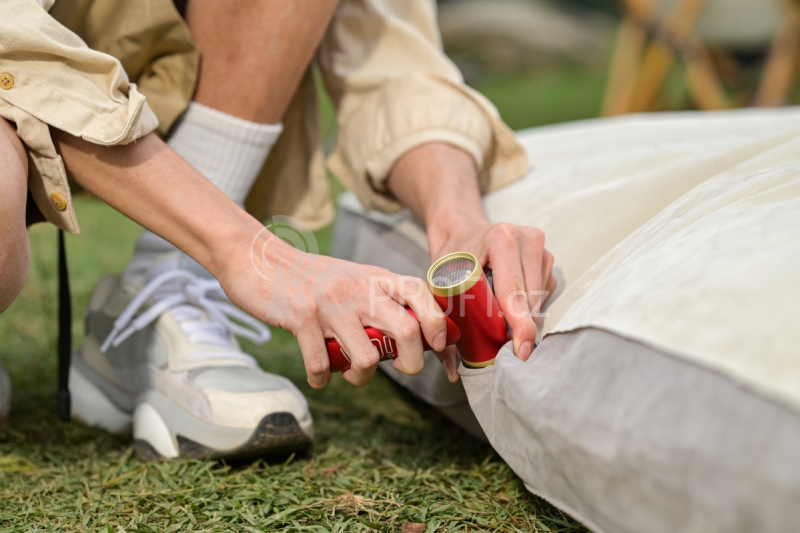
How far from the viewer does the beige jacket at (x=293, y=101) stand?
665 mm

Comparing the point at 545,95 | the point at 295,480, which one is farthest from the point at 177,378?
the point at 545,95

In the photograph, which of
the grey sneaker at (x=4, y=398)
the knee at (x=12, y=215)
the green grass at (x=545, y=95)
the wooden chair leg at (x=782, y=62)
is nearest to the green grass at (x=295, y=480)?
the grey sneaker at (x=4, y=398)

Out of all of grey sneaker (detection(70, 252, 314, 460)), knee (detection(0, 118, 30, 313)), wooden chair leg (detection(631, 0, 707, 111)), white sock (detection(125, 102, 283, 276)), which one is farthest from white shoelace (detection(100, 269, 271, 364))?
wooden chair leg (detection(631, 0, 707, 111))

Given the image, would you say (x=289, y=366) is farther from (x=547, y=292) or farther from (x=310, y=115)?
(x=547, y=292)

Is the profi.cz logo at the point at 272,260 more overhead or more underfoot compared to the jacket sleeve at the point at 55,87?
more underfoot

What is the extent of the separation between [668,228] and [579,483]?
0.83 feet

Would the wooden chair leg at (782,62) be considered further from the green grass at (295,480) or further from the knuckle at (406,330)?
the knuckle at (406,330)

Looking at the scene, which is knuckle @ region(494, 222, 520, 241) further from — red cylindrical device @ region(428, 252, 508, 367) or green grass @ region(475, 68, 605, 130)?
green grass @ region(475, 68, 605, 130)

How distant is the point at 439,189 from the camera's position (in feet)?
2.89

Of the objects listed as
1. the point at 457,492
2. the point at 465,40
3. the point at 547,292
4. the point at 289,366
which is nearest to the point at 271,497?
the point at 457,492

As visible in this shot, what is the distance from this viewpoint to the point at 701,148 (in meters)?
0.96

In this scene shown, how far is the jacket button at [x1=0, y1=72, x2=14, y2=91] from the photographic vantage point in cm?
66

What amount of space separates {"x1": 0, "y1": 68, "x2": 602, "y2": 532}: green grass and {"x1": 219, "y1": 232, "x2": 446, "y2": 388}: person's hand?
0.16 metres

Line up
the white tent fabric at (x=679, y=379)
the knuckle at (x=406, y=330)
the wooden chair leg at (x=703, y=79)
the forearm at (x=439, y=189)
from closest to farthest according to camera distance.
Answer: the white tent fabric at (x=679, y=379), the knuckle at (x=406, y=330), the forearm at (x=439, y=189), the wooden chair leg at (x=703, y=79)
